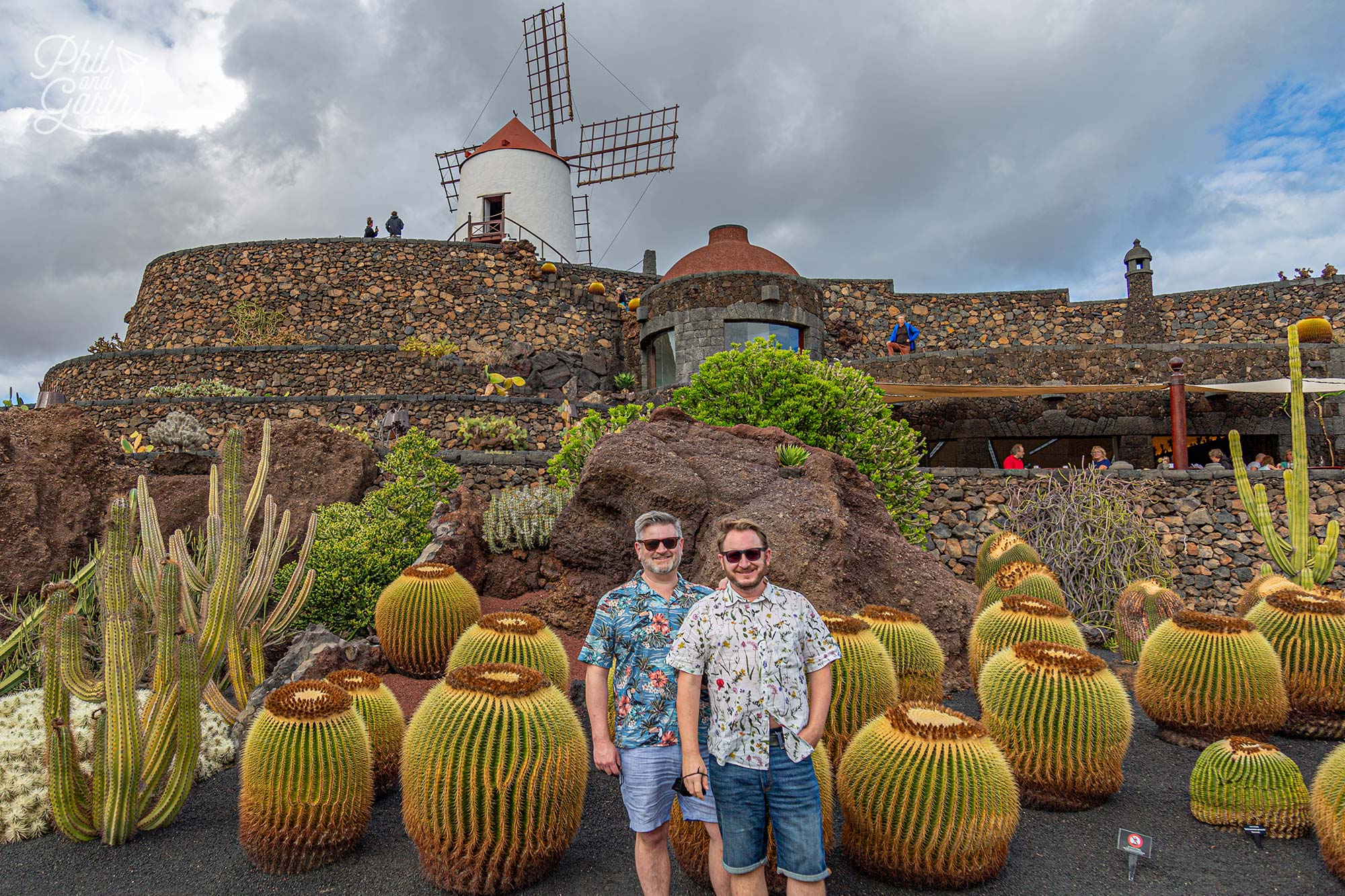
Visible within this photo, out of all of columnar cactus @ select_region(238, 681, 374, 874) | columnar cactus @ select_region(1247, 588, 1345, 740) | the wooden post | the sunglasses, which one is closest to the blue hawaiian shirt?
the sunglasses

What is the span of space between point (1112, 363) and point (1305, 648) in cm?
899

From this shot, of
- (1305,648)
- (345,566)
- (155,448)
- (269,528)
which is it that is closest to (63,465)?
(345,566)

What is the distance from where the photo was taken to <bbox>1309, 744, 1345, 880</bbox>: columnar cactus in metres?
3.31

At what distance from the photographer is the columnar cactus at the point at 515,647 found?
4.39 m

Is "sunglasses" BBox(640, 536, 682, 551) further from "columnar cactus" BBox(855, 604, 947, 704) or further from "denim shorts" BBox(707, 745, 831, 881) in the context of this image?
"columnar cactus" BBox(855, 604, 947, 704)

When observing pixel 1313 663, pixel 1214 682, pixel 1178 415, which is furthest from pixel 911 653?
pixel 1178 415

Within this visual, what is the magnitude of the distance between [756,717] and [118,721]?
2.92m

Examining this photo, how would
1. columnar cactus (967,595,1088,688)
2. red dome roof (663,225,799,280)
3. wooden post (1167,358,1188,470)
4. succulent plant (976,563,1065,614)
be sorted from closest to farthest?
1. columnar cactus (967,595,1088,688)
2. succulent plant (976,563,1065,614)
3. wooden post (1167,358,1188,470)
4. red dome roof (663,225,799,280)

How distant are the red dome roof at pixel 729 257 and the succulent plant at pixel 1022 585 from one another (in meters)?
11.5

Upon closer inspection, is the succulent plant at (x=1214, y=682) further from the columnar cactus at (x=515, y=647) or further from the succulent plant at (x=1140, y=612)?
the columnar cactus at (x=515, y=647)

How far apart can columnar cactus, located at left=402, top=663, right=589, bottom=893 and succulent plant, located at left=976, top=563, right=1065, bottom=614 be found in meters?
4.18

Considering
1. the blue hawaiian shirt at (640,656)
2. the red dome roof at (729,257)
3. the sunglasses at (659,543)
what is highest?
the red dome roof at (729,257)

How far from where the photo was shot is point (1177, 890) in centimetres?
328

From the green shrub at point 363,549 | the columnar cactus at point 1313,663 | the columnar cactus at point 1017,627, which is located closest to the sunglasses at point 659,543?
the columnar cactus at point 1017,627
